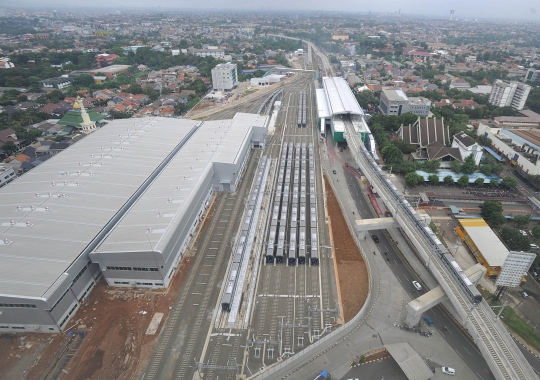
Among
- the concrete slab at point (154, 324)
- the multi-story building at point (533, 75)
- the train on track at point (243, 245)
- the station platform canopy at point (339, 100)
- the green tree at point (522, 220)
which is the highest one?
the multi-story building at point (533, 75)

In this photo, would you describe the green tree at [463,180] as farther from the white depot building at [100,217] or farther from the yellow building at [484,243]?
the white depot building at [100,217]

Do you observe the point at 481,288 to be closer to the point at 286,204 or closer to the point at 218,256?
the point at 286,204

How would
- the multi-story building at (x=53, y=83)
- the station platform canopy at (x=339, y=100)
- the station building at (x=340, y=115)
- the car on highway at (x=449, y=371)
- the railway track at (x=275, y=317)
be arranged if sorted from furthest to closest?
the multi-story building at (x=53, y=83)
the station platform canopy at (x=339, y=100)
the station building at (x=340, y=115)
the railway track at (x=275, y=317)
the car on highway at (x=449, y=371)

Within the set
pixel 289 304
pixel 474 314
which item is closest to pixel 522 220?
pixel 474 314

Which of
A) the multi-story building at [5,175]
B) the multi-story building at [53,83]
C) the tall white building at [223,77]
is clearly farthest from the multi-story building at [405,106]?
the multi-story building at [53,83]

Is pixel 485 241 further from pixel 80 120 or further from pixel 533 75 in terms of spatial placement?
pixel 533 75

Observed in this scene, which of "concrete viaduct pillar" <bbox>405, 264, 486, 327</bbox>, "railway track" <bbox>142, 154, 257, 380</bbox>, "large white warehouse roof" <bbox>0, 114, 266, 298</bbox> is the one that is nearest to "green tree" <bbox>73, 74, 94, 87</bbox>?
"large white warehouse roof" <bbox>0, 114, 266, 298</bbox>

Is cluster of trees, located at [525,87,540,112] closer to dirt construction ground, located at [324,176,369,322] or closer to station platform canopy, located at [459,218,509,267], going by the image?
station platform canopy, located at [459,218,509,267]

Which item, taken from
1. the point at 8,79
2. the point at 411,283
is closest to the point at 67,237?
the point at 411,283
